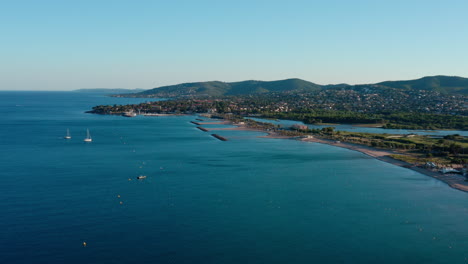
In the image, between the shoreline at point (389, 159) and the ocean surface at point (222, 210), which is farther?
the shoreline at point (389, 159)

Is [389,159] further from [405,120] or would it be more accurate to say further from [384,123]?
[405,120]

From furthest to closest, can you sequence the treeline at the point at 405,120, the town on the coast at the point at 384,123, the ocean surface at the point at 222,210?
the treeline at the point at 405,120
the town on the coast at the point at 384,123
the ocean surface at the point at 222,210

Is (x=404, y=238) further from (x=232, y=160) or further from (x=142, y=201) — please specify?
(x=232, y=160)

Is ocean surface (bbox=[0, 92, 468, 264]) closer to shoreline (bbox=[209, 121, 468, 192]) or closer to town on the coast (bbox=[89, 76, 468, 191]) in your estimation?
shoreline (bbox=[209, 121, 468, 192])

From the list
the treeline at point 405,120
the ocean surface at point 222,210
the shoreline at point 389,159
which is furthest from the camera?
the treeline at point 405,120

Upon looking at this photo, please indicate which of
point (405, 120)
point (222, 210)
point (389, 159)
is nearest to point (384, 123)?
point (405, 120)

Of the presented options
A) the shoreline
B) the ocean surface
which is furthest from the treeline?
the ocean surface

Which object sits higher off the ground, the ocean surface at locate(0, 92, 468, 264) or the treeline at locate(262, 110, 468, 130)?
the treeline at locate(262, 110, 468, 130)

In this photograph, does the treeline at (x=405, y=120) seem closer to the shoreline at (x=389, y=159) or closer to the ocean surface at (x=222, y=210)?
the shoreline at (x=389, y=159)

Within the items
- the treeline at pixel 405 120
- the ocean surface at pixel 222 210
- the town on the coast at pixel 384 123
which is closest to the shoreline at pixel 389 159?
the town on the coast at pixel 384 123
